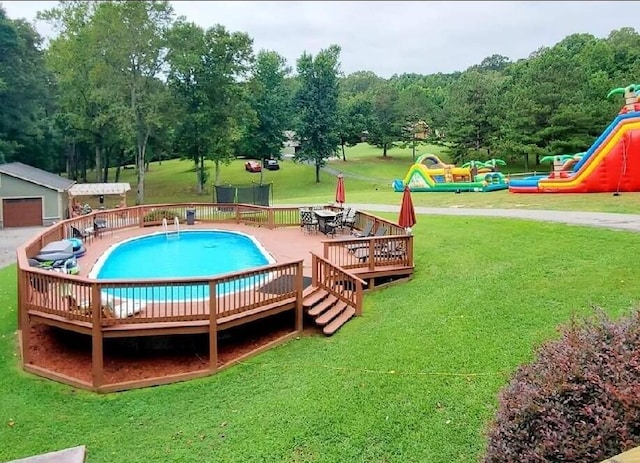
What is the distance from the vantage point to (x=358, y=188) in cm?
4256

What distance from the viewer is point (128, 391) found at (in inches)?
316

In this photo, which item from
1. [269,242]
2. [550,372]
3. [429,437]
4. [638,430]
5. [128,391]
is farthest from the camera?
[269,242]

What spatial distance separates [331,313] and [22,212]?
86.2 feet

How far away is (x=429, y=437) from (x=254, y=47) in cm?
3887

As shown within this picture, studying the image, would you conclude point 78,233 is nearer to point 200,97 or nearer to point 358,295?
point 358,295

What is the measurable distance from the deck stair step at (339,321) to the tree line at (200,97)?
93.0 ft

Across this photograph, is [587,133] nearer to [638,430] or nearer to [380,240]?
[380,240]

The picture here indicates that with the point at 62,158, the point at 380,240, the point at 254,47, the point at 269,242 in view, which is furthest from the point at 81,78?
the point at 380,240

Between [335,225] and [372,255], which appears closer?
[372,255]

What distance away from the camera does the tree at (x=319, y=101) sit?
45094 mm

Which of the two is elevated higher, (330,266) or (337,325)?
(330,266)

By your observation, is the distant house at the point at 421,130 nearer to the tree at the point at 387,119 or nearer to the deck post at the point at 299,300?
the tree at the point at 387,119

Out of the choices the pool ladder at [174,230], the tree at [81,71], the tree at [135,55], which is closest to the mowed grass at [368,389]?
the pool ladder at [174,230]

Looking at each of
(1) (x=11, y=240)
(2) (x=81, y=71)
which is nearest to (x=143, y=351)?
(1) (x=11, y=240)
